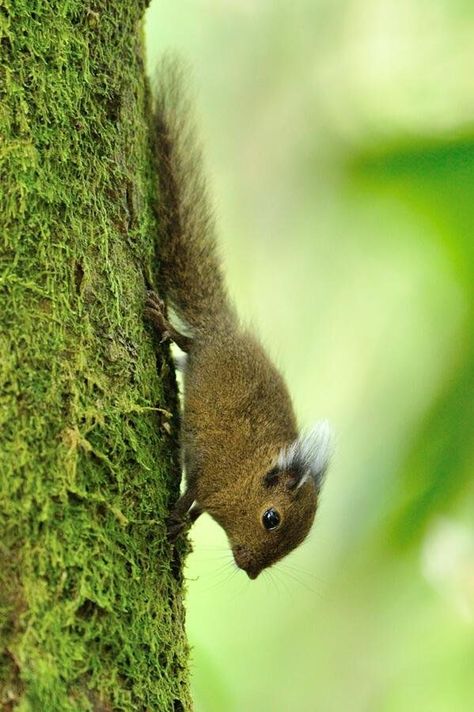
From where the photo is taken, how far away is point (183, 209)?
3.88 metres

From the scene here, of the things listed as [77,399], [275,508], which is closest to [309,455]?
[275,508]

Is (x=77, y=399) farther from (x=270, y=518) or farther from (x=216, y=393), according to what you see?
(x=270, y=518)

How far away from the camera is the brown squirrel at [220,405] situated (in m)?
3.81

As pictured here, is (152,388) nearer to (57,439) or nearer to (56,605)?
(57,439)

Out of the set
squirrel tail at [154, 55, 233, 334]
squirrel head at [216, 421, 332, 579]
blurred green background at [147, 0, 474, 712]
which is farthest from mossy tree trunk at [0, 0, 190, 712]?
blurred green background at [147, 0, 474, 712]

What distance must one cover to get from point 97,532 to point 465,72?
3583mm

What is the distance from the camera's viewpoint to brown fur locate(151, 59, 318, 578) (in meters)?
3.80

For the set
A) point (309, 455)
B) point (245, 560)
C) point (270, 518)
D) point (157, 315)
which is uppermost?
point (157, 315)

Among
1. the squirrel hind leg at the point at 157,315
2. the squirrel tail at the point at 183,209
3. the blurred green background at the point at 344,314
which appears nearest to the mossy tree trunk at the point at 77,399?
the squirrel hind leg at the point at 157,315

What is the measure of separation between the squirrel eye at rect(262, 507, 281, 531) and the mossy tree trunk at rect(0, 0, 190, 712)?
3.14 feet

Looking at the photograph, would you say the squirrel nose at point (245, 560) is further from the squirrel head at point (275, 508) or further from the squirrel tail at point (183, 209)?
the squirrel tail at point (183, 209)

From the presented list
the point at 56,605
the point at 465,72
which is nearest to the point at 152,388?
the point at 56,605

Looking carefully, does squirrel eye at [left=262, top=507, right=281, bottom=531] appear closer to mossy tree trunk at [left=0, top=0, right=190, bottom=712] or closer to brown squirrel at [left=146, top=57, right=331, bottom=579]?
brown squirrel at [left=146, top=57, right=331, bottom=579]

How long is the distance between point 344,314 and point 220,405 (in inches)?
105
